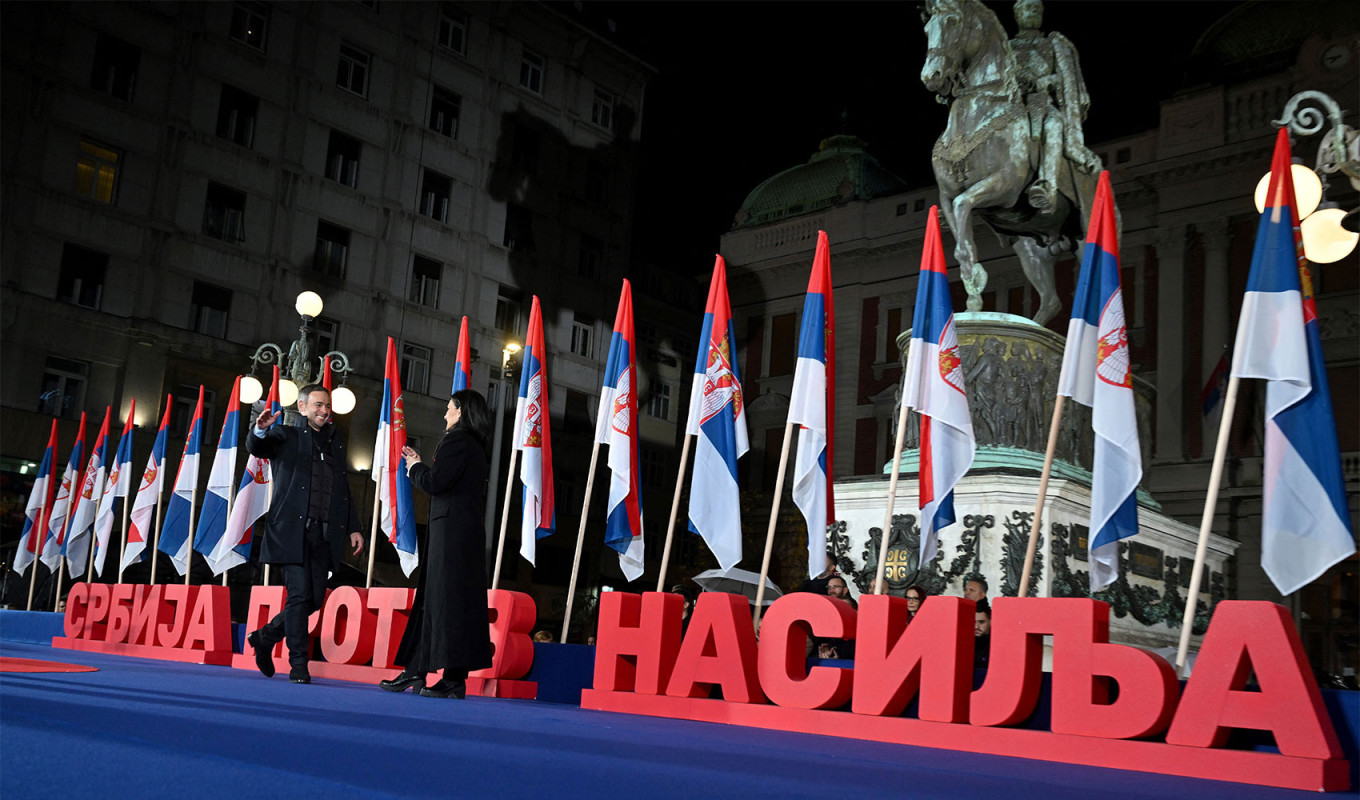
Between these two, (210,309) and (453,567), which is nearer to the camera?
(453,567)

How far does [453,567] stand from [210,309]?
24870 millimetres

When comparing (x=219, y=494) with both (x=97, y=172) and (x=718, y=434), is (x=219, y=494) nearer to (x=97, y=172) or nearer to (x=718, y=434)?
(x=718, y=434)

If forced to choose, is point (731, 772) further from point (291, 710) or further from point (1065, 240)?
point (1065, 240)

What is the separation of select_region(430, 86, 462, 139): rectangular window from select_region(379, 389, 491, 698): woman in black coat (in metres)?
29.4

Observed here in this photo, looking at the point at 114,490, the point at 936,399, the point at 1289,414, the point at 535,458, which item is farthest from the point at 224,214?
the point at 1289,414

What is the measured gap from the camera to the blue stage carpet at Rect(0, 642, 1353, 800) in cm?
274

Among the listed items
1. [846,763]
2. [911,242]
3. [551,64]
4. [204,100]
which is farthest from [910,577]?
[551,64]

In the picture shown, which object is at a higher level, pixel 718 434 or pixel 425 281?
pixel 425 281

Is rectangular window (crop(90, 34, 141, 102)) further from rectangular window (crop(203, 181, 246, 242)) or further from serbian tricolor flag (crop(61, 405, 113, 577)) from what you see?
serbian tricolor flag (crop(61, 405, 113, 577))

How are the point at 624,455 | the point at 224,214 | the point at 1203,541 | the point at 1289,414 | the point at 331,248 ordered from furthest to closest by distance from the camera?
→ the point at 331,248, the point at 224,214, the point at 624,455, the point at 1289,414, the point at 1203,541

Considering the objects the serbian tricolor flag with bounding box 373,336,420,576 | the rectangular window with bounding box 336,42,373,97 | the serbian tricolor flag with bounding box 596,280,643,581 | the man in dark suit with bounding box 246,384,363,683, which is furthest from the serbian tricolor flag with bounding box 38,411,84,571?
the rectangular window with bounding box 336,42,373,97

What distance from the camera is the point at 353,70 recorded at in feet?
108

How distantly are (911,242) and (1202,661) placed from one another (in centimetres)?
2718

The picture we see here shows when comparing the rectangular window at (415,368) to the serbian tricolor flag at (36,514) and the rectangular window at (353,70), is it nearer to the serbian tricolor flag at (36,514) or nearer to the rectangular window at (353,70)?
the rectangular window at (353,70)
